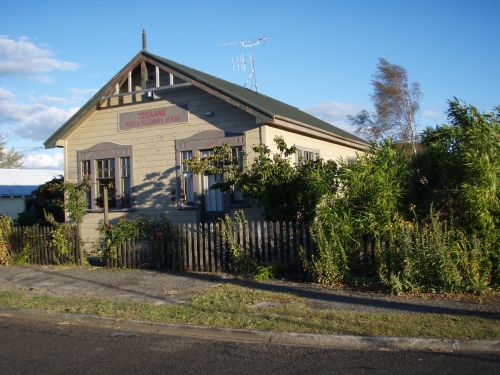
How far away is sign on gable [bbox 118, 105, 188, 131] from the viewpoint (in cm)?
1641

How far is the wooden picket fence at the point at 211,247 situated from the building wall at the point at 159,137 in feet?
9.13

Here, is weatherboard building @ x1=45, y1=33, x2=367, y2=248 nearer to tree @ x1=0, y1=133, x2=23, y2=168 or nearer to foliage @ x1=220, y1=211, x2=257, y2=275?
foliage @ x1=220, y1=211, x2=257, y2=275

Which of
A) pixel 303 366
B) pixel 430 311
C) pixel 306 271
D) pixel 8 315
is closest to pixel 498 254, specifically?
pixel 430 311

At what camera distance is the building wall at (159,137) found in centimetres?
1564

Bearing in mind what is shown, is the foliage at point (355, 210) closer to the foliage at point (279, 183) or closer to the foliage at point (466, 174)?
the foliage at point (466, 174)

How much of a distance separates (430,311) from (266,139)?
303 inches

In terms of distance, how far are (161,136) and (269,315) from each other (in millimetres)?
9719

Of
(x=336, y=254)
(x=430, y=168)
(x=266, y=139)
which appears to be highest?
(x=266, y=139)

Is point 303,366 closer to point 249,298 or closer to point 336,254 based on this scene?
point 249,298

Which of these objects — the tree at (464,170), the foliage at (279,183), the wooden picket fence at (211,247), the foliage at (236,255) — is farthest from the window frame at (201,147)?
the tree at (464,170)

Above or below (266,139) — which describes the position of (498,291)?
below

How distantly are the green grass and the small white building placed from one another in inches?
941

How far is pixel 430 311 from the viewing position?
819cm

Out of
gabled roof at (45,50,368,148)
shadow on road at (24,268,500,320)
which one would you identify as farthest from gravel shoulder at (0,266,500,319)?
gabled roof at (45,50,368,148)
